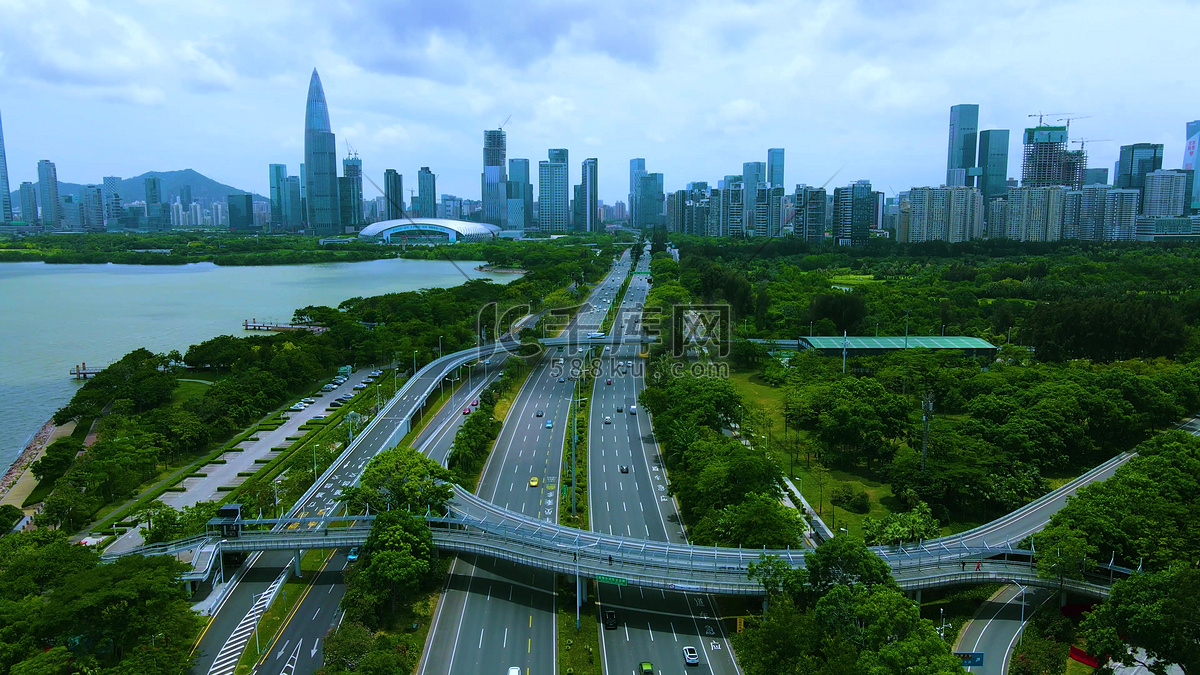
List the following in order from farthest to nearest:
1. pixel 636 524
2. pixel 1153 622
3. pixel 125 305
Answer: pixel 125 305
pixel 636 524
pixel 1153 622

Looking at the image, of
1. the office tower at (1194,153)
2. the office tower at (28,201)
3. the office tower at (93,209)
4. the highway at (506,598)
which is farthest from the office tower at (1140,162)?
the office tower at (28,201)

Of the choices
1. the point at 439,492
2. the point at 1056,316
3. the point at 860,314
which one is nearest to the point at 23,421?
the point at 439,492

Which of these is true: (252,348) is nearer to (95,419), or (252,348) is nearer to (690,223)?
(95,419)

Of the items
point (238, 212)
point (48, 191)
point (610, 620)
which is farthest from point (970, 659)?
point (48, 191)

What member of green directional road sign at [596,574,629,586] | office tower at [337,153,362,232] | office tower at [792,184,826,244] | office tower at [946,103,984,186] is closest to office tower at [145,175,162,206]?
office tower at [337,153,362,232]

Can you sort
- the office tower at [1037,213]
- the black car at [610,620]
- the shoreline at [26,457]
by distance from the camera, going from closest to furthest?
the black car at [610,620] < the shoreline at [26,457] < the office tower at [1037,213]

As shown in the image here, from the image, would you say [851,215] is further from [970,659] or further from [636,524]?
[970,659]

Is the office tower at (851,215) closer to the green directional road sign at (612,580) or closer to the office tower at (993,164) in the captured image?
the office tower at (993,164)
